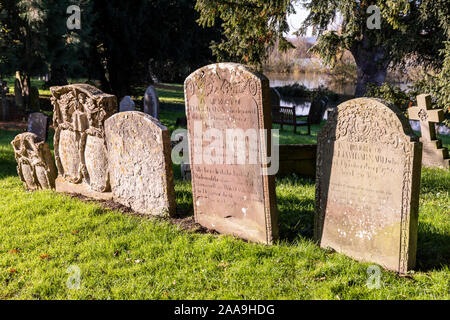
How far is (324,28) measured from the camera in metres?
11.1

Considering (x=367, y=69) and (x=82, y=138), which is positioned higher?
(x=367, y=69)

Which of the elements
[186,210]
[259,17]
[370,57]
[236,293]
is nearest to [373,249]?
[236,293]

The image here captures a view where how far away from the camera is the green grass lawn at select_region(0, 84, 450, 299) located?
3736mm

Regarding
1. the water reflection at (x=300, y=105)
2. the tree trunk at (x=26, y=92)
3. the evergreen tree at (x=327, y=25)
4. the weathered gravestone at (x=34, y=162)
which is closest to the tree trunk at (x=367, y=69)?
the evergreen tree at (x=327, y=25)

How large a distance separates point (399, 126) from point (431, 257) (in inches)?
60.5

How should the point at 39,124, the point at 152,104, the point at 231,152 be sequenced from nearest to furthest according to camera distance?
the point at 231,152 → the point at 39,124 → the point at 152,104

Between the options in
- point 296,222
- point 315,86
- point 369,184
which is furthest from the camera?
point 315,86

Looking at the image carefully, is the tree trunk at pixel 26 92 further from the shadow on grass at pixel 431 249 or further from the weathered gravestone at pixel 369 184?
the shadow on grass at pixel 431 249

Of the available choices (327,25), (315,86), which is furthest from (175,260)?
(315,86)

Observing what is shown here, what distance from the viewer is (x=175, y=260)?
4.39 metres

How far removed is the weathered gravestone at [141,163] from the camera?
5.32 m

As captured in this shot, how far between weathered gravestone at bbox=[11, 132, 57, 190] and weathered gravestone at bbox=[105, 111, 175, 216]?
4.50ft

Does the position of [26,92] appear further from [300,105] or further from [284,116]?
[300,105]

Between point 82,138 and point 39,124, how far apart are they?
4.49m
